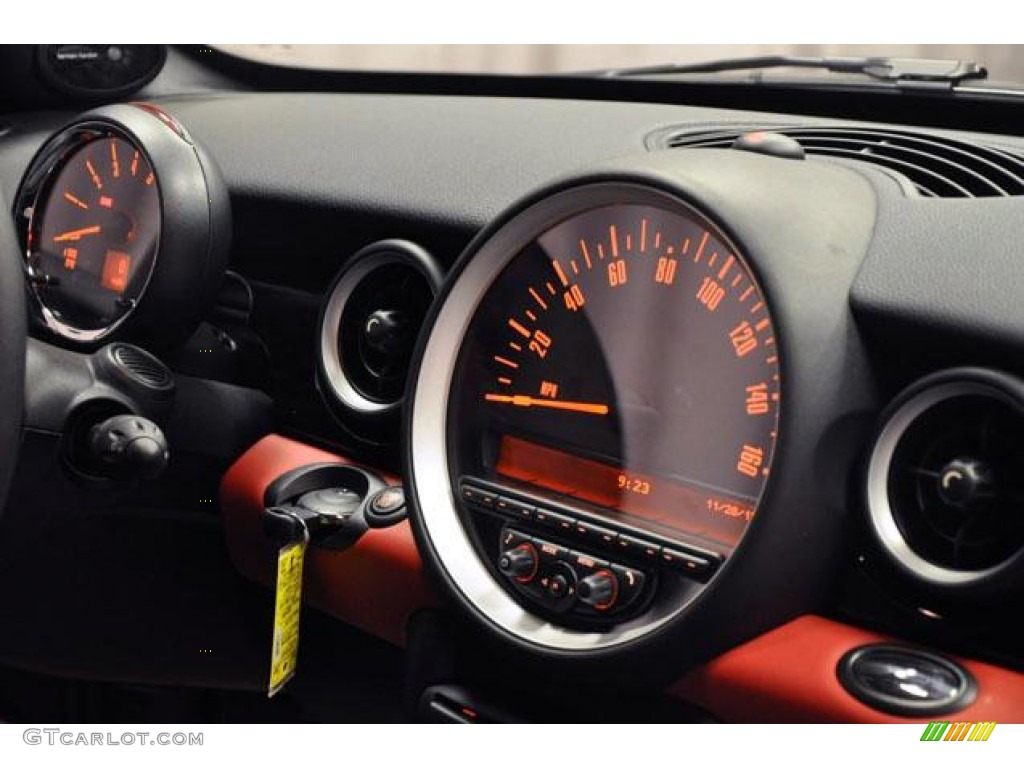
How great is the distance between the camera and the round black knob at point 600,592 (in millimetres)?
1372

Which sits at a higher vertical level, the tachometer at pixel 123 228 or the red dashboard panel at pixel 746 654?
the tachometer at pixel 123 228

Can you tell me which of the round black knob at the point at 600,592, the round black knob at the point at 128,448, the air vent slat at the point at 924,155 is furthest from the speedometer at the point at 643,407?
the round black knob at the point at 128,448

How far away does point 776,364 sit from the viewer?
50.2 inches

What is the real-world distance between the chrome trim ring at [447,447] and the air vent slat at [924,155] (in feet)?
0.88

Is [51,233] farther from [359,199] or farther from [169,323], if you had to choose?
[359,199]

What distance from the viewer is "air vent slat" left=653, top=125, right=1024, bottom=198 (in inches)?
55.9

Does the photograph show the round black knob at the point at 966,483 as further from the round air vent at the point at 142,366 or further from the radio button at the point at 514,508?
the round air vent at the point at 142,366

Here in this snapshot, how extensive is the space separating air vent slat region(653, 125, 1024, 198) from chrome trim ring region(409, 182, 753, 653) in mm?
268

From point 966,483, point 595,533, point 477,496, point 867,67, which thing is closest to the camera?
point 966,483

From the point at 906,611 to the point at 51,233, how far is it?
1270 mm

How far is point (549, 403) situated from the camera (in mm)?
1501

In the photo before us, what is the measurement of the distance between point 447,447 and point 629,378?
8.8 inches

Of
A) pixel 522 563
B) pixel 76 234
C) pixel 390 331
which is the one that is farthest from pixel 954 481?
pixel 76 234
